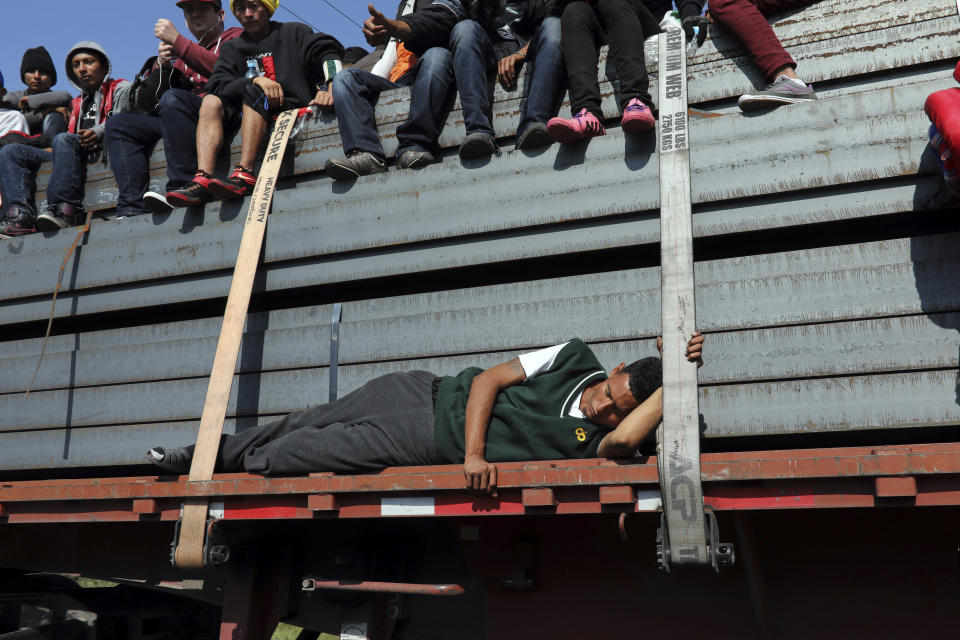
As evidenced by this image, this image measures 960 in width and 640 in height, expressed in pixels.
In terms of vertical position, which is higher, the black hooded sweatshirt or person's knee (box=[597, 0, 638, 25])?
the black hooded sweatshirt

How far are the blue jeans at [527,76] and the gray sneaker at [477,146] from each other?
82 millimetres

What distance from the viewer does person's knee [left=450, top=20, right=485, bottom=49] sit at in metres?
4.39

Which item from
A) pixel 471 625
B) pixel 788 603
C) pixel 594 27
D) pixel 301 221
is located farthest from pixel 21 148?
pixel 788 603

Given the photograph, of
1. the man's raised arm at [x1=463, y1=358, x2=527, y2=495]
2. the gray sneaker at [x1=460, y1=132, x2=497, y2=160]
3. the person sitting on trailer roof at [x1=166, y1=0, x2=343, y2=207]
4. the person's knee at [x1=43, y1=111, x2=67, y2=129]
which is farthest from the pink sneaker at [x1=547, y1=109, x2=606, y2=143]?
the person's knee at [x1=43, y1=111, x2=67, y2=129]

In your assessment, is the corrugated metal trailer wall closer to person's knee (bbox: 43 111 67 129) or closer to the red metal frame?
the red metal frame

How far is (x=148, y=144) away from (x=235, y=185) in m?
1.11

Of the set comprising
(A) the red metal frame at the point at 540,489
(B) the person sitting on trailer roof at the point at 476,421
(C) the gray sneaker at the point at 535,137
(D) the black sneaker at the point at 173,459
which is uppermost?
(C) the gray sneaker at the point at 535,137

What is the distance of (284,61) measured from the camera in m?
5.20

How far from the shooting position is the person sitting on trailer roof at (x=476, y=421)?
131 inches

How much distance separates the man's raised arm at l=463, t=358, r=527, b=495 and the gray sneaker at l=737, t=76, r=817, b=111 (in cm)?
155

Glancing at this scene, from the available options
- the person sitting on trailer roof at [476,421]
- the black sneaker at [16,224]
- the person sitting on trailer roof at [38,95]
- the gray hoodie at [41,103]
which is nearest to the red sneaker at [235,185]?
the person sitting on trailer roof at [476,421]

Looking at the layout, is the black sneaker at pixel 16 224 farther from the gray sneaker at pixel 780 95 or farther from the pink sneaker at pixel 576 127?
the gray sneaker at pixel 780 95

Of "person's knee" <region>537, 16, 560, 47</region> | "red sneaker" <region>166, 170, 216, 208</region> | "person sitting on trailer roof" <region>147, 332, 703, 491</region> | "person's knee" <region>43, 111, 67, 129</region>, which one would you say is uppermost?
"person's knee" <region>43, 111, 67, 129</region>

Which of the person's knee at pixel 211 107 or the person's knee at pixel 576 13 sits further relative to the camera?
the person's knee at pixel 211 107
